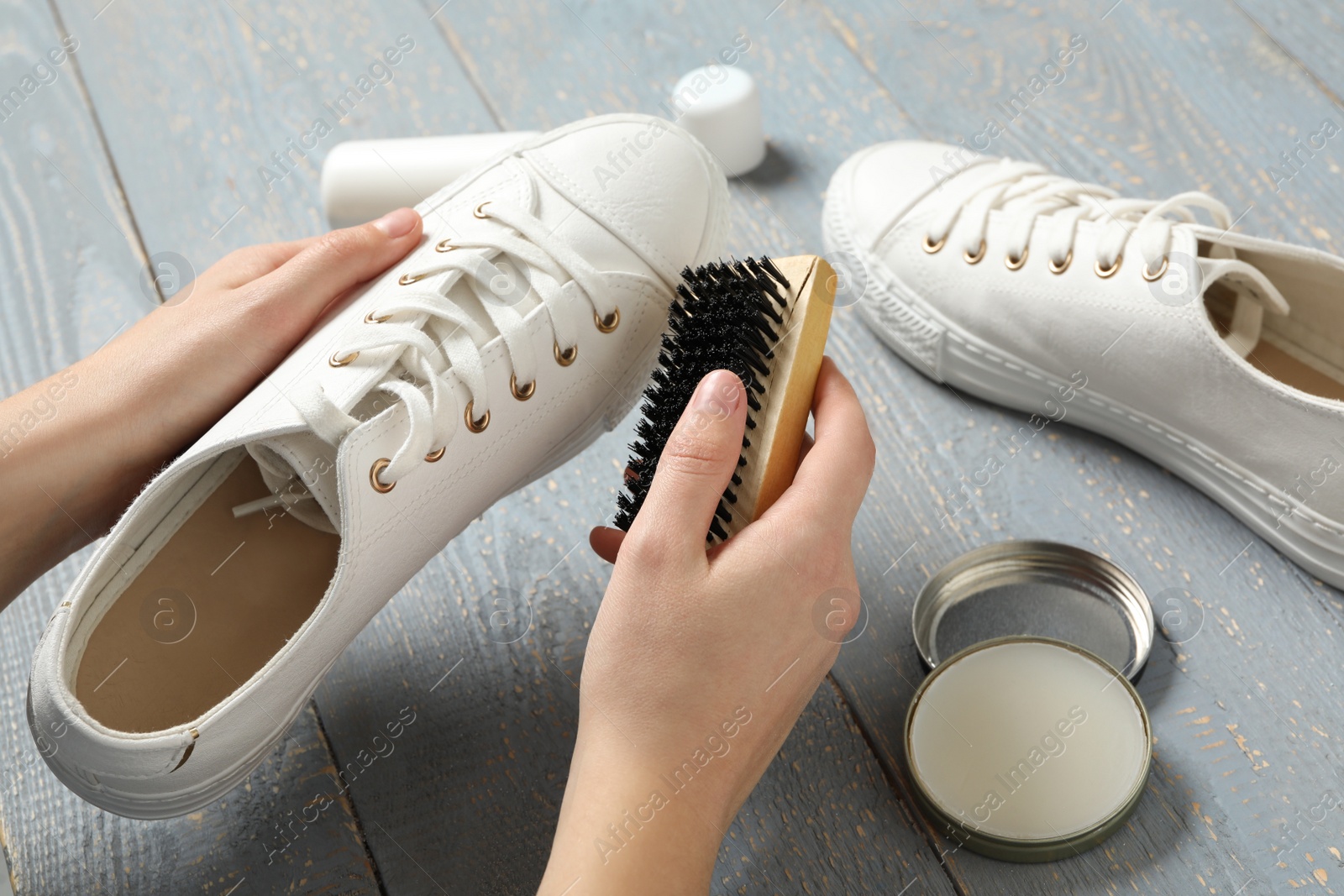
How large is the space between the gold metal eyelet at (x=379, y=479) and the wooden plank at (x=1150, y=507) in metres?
0.34

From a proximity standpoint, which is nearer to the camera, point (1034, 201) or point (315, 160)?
point (1034, 201)

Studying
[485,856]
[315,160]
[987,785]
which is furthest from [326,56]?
[987,785]

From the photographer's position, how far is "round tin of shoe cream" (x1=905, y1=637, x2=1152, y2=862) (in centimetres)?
Answer: 64

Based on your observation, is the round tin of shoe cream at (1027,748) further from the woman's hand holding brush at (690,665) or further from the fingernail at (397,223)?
the fingernail at (397,223)

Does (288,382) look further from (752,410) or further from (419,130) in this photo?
(419,130)

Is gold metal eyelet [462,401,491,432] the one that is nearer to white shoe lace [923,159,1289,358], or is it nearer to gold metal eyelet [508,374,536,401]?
gold metal eyelet [508,374,536,401]

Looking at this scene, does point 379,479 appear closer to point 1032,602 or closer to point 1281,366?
point 1032,602

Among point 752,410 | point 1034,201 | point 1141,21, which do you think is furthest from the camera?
point 1141,21

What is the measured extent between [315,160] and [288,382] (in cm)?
49

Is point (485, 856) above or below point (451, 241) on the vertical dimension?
below

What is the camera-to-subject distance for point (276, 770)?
749mm

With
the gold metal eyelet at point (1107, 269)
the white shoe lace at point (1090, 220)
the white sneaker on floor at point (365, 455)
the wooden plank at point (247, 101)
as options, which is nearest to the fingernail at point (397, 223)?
the white sneaker on floor at point (365, 455)

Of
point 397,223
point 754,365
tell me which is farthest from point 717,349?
point 397,223

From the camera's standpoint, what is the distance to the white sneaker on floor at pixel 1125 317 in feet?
2.43
